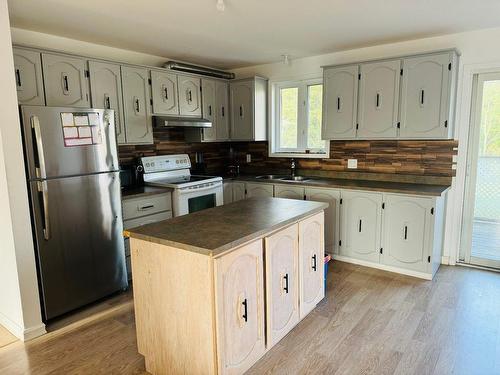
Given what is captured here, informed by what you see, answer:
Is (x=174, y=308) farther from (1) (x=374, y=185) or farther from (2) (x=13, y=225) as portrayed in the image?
(1) (x=374, y=185)

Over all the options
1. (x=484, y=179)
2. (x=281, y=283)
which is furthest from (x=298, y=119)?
(x=281, y=283)

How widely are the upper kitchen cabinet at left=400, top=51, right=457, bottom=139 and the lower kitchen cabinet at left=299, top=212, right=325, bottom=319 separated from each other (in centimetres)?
150

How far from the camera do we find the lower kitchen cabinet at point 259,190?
4.12 m

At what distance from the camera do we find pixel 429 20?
292cm

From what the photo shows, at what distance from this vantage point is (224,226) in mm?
2070

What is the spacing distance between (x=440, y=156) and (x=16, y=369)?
155 inches

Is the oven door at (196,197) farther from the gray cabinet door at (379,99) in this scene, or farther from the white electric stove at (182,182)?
the gray cabinet door at (379,99)

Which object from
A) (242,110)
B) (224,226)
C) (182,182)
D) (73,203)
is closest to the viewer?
(224,226)

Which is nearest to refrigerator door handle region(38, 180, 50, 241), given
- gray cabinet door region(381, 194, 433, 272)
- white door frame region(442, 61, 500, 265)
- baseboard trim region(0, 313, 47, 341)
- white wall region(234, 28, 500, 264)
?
baseboard trim region(0, 313, 47, 341)

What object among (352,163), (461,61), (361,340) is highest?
(461,61)

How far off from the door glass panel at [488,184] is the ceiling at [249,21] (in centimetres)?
71

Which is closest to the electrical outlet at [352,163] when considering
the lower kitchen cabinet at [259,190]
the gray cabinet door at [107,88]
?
the lower kitchen cabinet at [259,190]

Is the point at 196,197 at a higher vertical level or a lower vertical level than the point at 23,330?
higher

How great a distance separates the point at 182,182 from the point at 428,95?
2.59 metres
